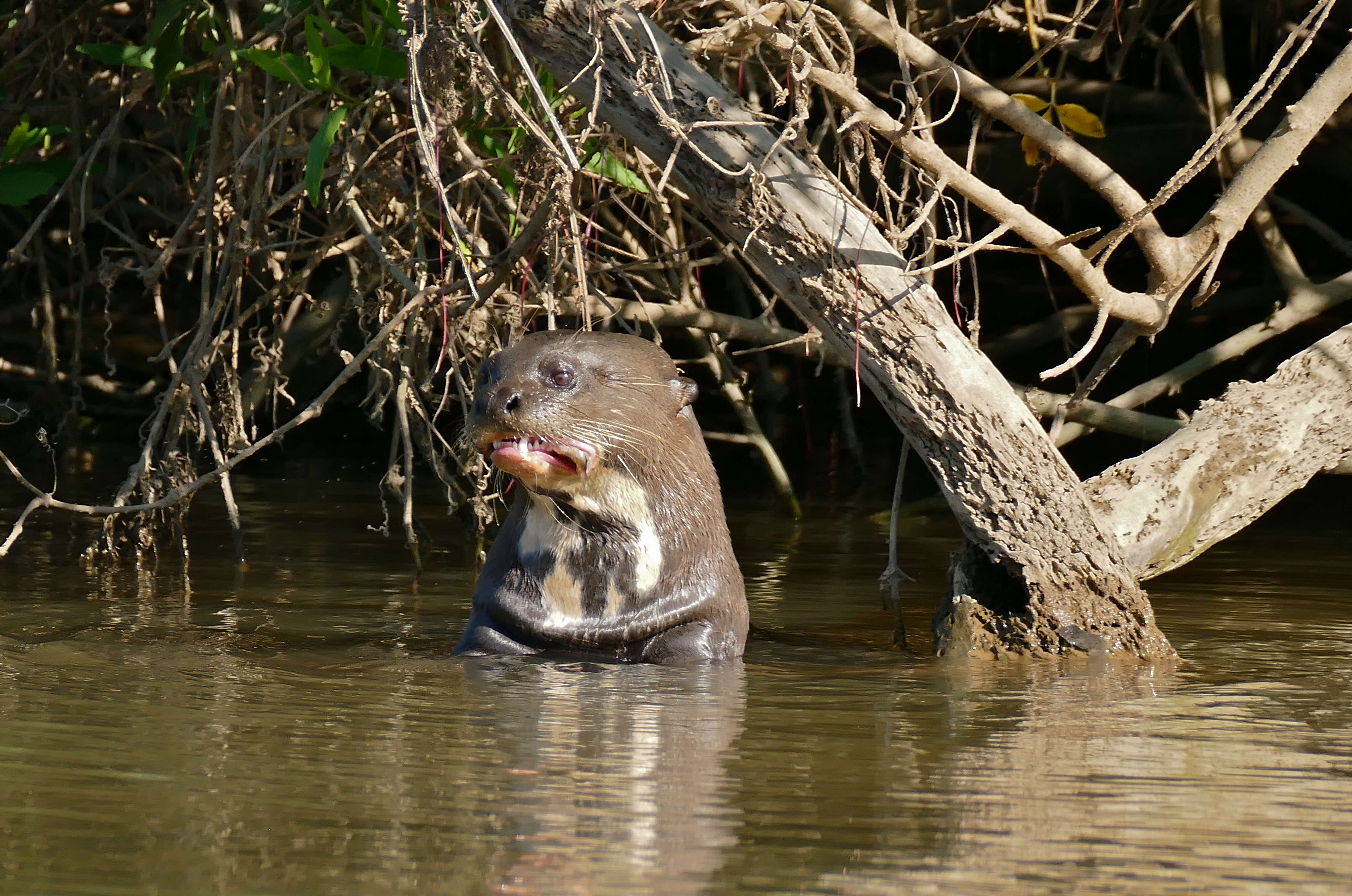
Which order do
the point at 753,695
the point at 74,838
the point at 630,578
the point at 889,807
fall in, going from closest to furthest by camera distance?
1. the point at 74,838
2. the point at 889,807
3. the point at 753,695
4. the point at 630,578

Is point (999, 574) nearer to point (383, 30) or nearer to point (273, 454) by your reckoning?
point (383, 30)

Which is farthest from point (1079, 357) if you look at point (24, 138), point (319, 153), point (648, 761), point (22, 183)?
point (24, 138)

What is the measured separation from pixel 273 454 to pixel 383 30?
15.3ft

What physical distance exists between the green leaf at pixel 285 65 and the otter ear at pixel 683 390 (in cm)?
101

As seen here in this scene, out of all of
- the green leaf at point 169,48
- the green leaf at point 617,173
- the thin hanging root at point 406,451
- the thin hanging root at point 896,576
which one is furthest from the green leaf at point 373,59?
the thin hanging root at point 896,576

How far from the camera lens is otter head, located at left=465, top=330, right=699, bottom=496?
3.34 meters

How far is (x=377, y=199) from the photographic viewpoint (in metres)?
4.71

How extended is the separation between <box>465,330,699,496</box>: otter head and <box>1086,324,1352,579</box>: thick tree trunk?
95cm

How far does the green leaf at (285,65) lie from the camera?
376 centimetres

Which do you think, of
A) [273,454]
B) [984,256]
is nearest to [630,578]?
[984,256]

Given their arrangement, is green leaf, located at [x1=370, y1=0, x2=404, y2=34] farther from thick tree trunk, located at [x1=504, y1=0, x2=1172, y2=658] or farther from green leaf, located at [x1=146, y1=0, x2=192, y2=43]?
green leaf, located at [x1=146, y1=0, x2=192, y2=43]

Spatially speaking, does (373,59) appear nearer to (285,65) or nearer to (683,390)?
(285,65)

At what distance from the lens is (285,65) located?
3805 mm

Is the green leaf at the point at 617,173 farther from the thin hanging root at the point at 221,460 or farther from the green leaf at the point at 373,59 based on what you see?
the thin hanging root at the point at 221,460
